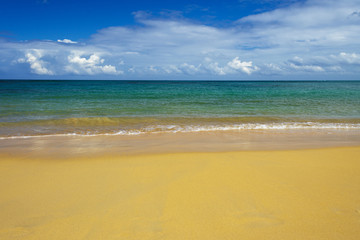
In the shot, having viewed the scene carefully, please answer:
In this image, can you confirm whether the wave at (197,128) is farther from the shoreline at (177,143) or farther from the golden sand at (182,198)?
the golden sand at (182,198)

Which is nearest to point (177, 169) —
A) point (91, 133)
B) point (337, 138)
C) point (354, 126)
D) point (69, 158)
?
point (69, 158)

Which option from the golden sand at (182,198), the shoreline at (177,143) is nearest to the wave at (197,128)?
the shoreline at (177,143)

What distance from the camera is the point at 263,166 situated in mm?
5211

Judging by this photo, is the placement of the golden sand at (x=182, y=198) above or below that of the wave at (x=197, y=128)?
below

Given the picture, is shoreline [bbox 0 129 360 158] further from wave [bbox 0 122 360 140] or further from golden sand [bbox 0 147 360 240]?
golden sand [bbox 0 147 360 240]

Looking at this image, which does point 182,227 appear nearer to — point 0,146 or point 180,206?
point 180,206

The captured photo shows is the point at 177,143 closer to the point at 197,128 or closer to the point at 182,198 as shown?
the point at 197,128

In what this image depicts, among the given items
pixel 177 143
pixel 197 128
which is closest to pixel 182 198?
pixel 177 143

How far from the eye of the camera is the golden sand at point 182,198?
9.68 ft

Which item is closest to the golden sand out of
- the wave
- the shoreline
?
the shoreline

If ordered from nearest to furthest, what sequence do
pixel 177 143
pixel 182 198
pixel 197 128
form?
pixel 182 198, pixel 177 143, pixel 197 128

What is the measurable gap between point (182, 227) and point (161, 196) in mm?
884

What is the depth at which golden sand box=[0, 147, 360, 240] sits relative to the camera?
2949 millimetres

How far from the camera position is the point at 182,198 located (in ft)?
12.3
